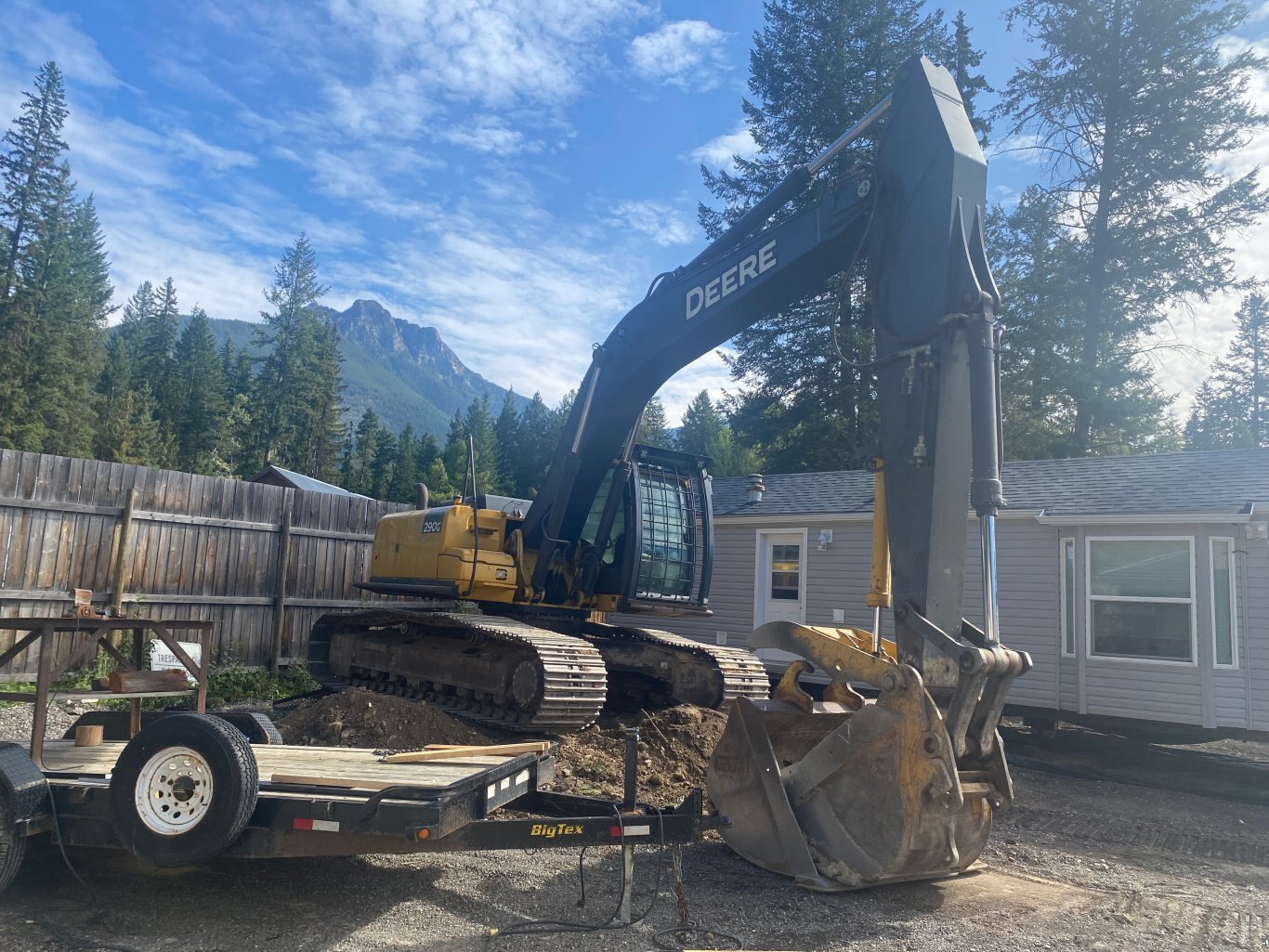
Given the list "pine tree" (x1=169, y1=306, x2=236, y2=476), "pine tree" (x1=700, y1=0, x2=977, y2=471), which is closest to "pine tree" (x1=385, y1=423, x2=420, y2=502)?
"pine tree" (x1=169, y1=306, x2=236, y2=476)

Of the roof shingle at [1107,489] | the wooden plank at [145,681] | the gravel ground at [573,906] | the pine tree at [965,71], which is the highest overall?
the pine tree at [965,71]

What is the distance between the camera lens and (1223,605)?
10547 mm

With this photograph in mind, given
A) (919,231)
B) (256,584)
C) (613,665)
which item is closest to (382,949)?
(919,231)

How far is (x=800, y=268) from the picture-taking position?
665cm

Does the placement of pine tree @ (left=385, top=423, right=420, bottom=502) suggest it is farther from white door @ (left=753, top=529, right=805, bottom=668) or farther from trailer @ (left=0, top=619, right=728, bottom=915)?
Result: trailer @ (left=0, top=619, right=728, bottom=915)

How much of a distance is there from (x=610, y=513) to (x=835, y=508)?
18.0 ft

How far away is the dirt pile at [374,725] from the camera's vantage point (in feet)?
25.0

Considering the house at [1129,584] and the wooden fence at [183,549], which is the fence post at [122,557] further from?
the house at [1129,584]

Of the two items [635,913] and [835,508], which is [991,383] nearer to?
[635,913]

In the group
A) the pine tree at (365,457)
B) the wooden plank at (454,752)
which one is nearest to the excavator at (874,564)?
the wooden plank at (454,752)

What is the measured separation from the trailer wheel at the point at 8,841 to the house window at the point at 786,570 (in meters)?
11.3

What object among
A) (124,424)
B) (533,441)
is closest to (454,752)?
(124,424)

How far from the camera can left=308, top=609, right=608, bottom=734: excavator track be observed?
303 inches

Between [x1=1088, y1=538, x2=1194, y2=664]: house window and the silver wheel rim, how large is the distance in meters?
10.2
